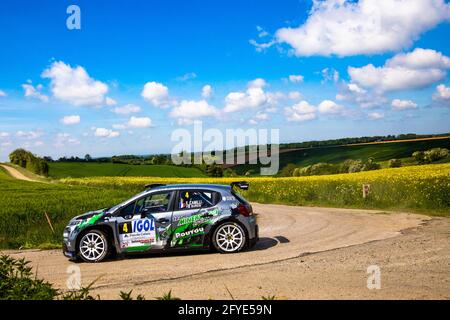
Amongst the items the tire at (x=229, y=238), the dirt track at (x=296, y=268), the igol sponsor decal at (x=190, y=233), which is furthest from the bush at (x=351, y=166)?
the igol sponsor decal at (x=190, y=233)

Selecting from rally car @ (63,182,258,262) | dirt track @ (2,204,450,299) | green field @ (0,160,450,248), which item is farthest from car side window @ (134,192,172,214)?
green field @ (0,160,450,248)

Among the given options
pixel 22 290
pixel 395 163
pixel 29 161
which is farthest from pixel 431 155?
pixel 29 161

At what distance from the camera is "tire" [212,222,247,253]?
9695 millimetres

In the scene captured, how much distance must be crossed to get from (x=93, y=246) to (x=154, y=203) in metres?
1.63

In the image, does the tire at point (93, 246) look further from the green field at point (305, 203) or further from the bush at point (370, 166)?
the bush at point (370, 166)

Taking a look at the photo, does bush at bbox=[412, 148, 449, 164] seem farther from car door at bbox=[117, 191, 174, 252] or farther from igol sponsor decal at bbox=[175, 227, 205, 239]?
car door at bbox=[117, 191, 174, 252]

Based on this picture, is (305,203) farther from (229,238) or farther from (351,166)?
(351,166)

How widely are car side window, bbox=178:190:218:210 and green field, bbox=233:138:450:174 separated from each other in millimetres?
42675

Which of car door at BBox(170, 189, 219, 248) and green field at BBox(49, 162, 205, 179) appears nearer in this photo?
car door at BBox(170, 189, 219, 248)

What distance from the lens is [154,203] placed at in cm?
1002

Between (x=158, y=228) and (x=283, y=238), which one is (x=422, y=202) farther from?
(x=158, y=228)

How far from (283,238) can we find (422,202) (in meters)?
10.5

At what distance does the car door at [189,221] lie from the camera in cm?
961
